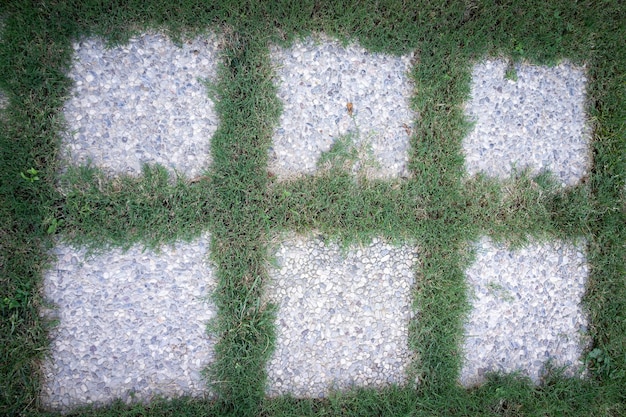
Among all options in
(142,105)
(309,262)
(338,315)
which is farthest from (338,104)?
(338,315)

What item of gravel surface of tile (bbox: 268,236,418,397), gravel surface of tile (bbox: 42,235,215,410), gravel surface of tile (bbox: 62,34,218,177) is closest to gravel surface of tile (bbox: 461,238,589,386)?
gravel surface of tile (bbox: 268,236,418,397)

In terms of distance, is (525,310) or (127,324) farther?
(525,310)

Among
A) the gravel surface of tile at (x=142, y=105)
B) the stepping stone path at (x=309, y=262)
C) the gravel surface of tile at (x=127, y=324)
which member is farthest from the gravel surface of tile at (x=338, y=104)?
the gravel surface of tile at (x=127, y=324)

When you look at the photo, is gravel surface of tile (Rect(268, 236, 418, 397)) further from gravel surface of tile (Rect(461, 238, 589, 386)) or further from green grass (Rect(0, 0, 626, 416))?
gravel surface of tile (Rect(461, 238, 589, 386))

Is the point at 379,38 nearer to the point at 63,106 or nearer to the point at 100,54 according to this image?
the point at 100,54

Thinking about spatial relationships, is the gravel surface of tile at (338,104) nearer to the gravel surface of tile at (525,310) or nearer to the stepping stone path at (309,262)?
the stepping stone path at (309,262)

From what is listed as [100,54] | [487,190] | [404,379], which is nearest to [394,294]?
[404,379]

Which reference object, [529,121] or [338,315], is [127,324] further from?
[529,121]
